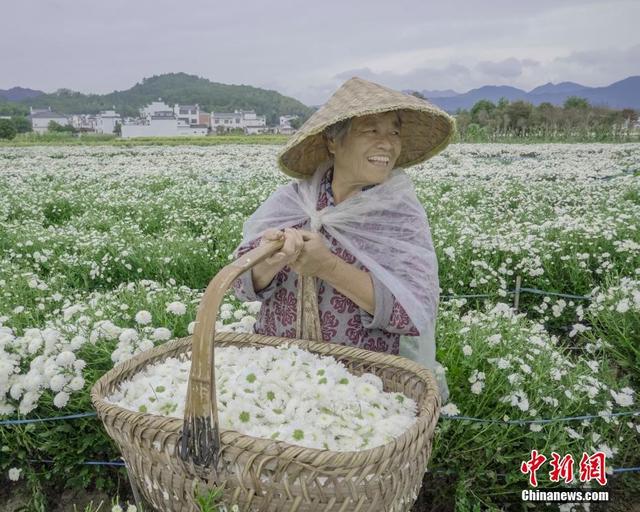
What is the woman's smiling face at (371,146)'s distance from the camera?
2029 millimetres

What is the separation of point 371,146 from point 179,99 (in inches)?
5668

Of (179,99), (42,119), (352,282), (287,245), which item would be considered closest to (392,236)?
(352,282)

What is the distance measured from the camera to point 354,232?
2.10 metres

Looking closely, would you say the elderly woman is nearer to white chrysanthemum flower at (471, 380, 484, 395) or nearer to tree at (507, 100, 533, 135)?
white chrysanthemum flower at (471, 380, 484, 395)

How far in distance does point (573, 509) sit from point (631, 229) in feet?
12.2

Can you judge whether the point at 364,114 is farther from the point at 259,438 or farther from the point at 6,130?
the point at 6,130

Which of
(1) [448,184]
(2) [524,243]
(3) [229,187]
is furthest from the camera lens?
(1) [448,184]

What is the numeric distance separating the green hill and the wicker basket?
11393 centimetres

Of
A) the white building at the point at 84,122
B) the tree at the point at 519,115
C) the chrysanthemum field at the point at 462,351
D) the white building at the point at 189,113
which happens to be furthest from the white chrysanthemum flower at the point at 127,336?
the white building at the point at 84,122

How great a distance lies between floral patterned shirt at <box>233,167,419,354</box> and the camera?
1950mm

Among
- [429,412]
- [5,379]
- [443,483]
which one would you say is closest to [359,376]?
[429,412]

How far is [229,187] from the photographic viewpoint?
10219mm

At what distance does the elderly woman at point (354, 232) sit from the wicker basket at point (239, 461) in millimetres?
486

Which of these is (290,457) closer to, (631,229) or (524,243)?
(524,243)
